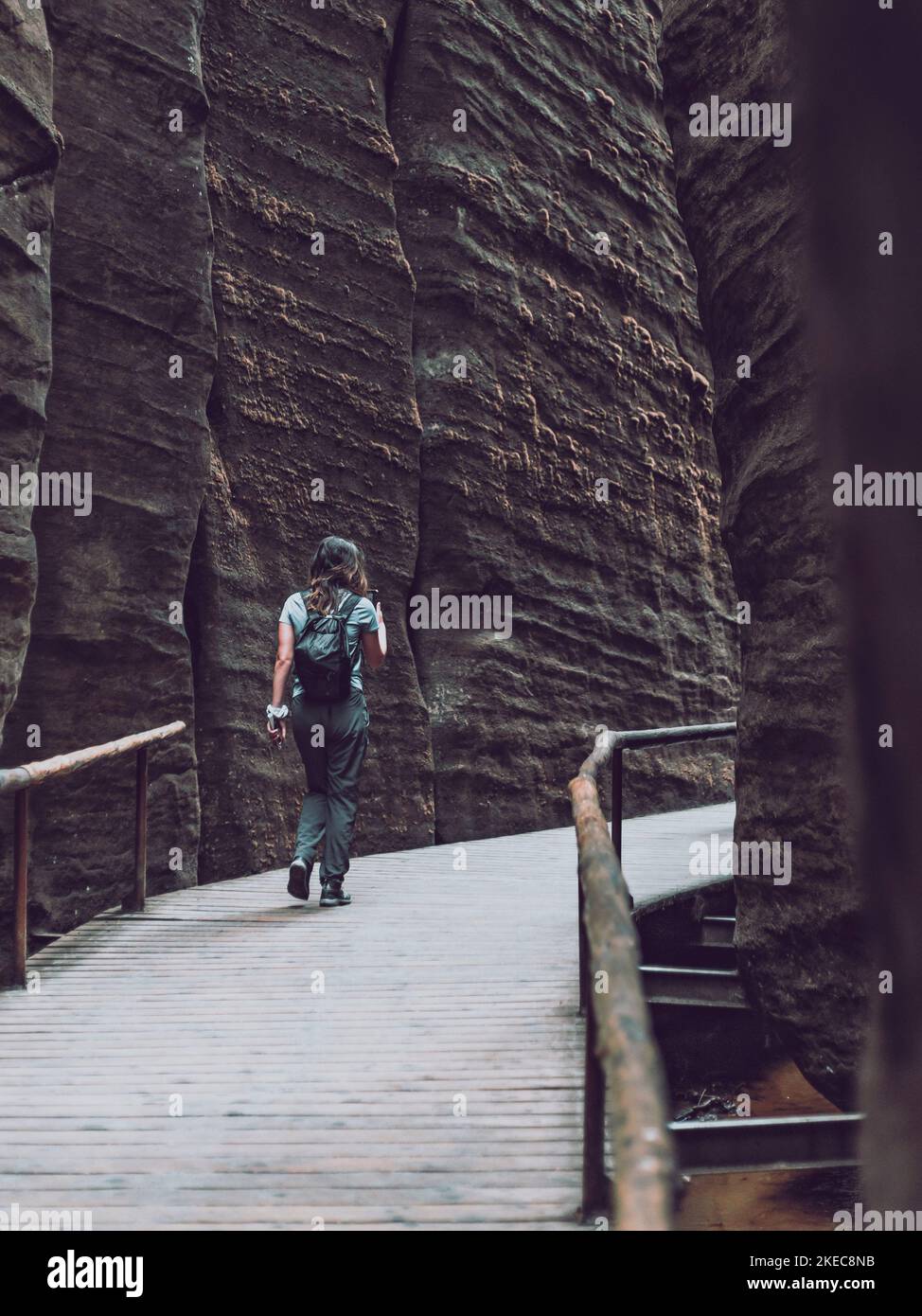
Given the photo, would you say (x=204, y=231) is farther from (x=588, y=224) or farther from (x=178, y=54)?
(x=588, y=224)

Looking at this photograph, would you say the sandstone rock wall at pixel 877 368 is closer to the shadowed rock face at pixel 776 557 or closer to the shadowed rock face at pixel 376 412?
the shadowed rock face at pixel 776 557

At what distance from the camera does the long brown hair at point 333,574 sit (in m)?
6.85

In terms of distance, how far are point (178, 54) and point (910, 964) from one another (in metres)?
8.29

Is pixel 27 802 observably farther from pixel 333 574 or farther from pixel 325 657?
pixel 333 574

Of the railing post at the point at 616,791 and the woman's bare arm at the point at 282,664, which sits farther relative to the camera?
the woman's bare arm at the point at 282,664

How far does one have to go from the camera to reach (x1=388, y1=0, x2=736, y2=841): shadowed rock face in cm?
1073

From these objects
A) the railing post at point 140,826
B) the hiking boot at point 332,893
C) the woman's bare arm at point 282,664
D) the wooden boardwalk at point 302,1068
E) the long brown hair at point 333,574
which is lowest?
the wooden boardwalk at point 302,1068

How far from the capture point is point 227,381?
8.84 metres

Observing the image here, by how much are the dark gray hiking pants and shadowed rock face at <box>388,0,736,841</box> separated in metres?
3.42

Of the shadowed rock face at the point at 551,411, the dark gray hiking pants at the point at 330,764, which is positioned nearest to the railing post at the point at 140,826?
the dark gray hiking pants at the point at 330,764

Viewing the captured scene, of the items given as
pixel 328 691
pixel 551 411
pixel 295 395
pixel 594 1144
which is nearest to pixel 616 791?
pixel 328 691

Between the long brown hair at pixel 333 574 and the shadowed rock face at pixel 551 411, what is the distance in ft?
11.6

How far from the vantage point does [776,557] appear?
5594mm

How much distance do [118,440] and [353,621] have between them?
6.74ft
